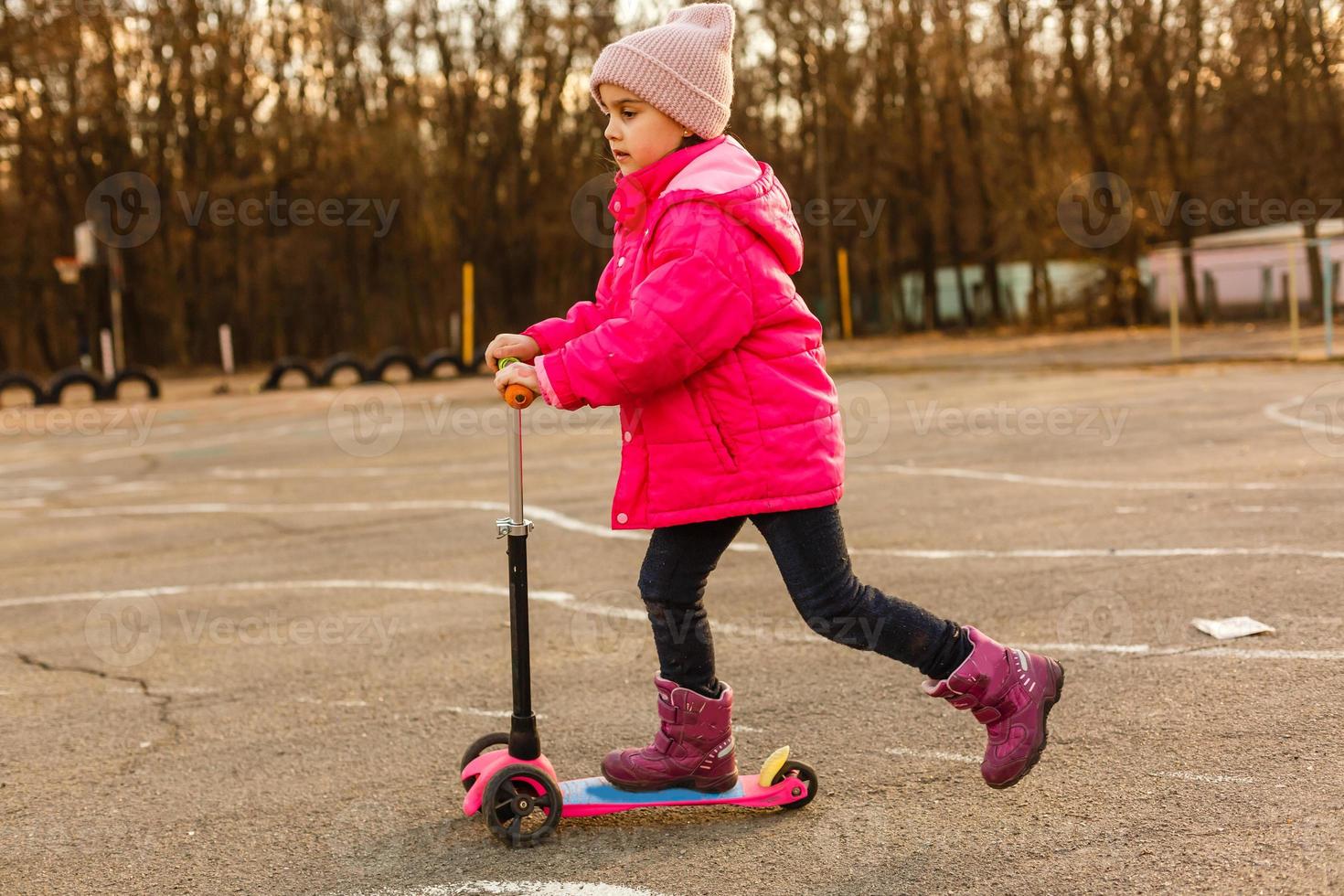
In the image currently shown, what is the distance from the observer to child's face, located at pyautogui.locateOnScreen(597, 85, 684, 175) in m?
3.53

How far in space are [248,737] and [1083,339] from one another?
26.1 meters

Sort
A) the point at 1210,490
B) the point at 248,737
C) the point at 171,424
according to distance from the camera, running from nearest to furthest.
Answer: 1. the point at 248,737
2. the point at 1210,490
3. the point at 171,424

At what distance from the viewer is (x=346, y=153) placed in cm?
3522

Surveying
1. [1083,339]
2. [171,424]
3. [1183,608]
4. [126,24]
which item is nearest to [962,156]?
[1083,339]

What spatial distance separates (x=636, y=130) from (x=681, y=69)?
0.18 metres

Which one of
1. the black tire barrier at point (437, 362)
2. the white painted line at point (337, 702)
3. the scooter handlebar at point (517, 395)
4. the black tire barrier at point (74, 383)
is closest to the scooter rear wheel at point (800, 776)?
the scooter handlebar at point (517, 395)

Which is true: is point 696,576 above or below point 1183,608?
above

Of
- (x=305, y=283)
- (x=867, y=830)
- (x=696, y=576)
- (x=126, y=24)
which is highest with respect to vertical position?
(x=126, y=24)

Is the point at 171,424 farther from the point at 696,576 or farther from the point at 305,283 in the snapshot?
the point at 305,283
